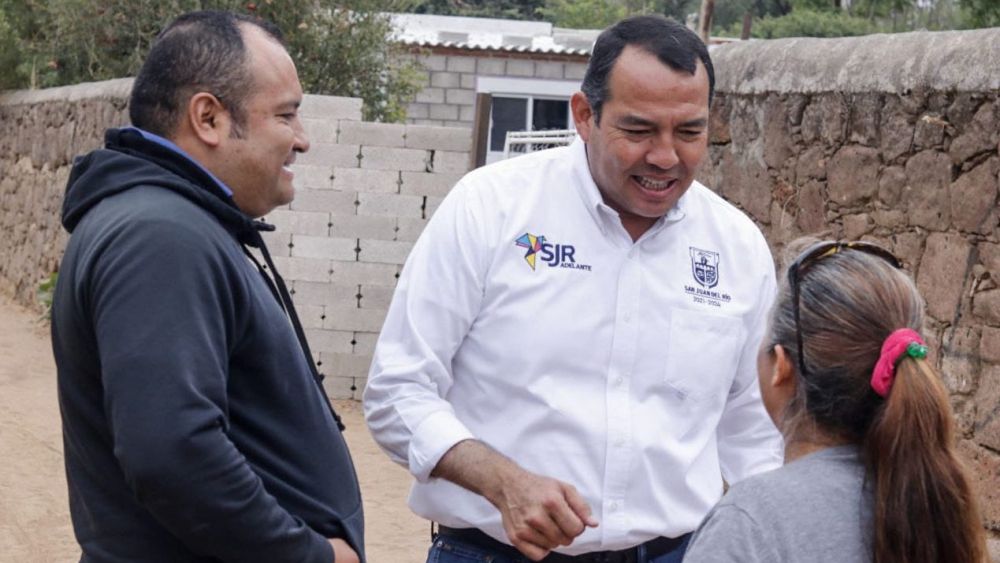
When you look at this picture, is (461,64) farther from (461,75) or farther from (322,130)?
(322,130)

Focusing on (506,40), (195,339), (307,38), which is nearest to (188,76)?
(195,339)

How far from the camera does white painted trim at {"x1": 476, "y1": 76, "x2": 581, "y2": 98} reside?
22.2 metres

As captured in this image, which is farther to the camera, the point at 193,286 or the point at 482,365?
the point at 482,365

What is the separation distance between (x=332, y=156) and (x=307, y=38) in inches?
129

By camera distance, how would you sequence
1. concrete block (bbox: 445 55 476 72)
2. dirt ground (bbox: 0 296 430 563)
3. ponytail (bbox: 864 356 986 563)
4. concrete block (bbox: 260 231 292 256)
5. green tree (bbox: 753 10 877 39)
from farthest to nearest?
1. green tree (bbox: 753 10 877 39)
2. concrete block (bbox: 445 55 476 72)
3. concrete block (bbox: 260 231 292 256)
4. dirt ground (bbox: 0 296 430 563)
5. ponytail (bbox: 864 356 986 563)

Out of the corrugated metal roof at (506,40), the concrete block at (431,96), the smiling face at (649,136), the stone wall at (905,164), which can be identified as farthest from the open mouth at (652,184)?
the concrete block at (431,96)

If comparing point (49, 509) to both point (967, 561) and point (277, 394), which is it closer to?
point (277, 394)

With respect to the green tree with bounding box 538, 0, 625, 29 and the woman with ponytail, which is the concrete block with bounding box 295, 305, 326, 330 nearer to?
the woman with ponytail

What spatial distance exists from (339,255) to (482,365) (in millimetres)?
7807

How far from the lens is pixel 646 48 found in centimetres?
312

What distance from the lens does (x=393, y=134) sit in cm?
1067

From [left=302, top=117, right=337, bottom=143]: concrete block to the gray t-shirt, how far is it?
8798 millimetres

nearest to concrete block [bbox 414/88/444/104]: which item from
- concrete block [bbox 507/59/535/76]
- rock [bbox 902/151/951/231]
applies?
concrete block [bbox 507/59/535/76]

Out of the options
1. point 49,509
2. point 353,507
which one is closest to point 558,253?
point 353,507
